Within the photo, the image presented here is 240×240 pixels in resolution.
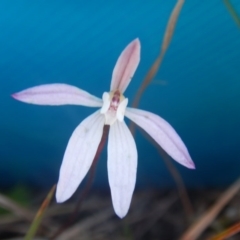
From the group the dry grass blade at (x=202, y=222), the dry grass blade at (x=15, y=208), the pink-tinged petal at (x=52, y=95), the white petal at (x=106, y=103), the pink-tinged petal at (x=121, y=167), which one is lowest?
the pink-tinged petal at (x=121, y=167)

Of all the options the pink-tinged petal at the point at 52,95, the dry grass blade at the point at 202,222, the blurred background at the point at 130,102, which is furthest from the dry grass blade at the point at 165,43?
the dry grass blade at the point at 202,222

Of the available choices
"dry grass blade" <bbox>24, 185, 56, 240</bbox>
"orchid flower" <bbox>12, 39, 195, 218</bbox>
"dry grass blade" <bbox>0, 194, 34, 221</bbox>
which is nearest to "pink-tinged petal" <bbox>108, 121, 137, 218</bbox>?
"orchid flower" <bbox>12, 39, 195, 218</bbox>

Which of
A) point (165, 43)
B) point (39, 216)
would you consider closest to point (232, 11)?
point (165, 43)

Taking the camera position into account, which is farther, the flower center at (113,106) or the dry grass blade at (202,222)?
the dry grass blade at (202,222)

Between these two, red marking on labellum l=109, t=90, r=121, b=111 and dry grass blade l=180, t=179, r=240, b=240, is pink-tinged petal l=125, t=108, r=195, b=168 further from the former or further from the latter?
dry grass blade l=180, t=179, r=240, b=240

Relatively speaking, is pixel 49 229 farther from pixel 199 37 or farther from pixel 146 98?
pixel 199 37

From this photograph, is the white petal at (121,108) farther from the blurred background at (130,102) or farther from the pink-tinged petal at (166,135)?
the blurred background at (130,102)

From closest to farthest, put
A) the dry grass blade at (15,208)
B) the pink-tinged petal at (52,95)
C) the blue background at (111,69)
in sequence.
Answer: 1. the pink-tinged petal at (52,95)
2. the blue background at (111,69)
3. the dry grass blade at (15,208)

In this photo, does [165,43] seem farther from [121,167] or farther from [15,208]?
[15,208]
